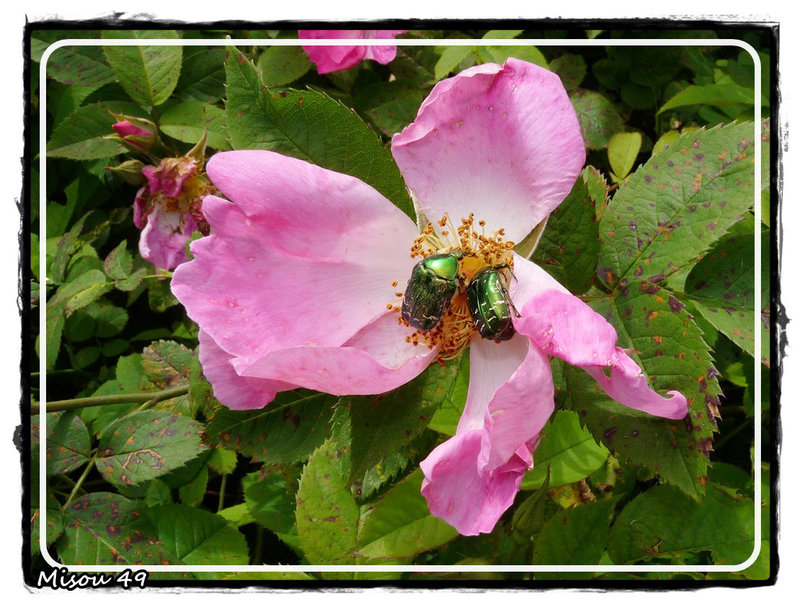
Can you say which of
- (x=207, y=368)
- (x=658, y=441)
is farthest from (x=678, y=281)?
(x=207, y=368)

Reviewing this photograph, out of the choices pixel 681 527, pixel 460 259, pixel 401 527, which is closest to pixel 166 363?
pixel 401 527

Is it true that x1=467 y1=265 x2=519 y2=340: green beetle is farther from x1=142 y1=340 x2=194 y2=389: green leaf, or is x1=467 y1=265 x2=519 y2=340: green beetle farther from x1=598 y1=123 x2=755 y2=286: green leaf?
x1=142 y1=340 x2=194 y2=389: green leaf

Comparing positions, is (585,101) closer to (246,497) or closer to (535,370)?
(535,370)

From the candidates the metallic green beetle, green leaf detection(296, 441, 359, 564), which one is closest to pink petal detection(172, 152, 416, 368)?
the metallic green beetle

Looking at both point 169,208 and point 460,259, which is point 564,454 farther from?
point 169,208

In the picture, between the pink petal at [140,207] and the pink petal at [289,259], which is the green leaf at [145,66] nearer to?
the pink petal at [140,207]

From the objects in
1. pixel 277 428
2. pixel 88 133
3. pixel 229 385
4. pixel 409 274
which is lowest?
pixel 277 428
